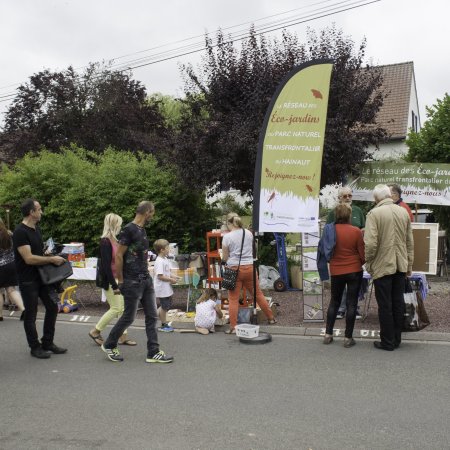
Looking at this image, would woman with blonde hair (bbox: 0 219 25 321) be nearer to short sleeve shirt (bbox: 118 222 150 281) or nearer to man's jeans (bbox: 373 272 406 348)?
short sleeve shirt (bbox: 118 222 150 281)

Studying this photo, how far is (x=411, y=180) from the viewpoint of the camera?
11953 mm

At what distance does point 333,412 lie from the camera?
15.4 feet

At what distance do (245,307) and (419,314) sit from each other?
7.82 ft

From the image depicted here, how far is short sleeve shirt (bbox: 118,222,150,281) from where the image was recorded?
20.3 feet

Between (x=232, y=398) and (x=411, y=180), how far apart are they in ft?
27.1

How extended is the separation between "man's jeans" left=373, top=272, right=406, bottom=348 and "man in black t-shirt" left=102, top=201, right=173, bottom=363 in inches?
98.8

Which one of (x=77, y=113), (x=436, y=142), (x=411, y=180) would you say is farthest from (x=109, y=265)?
(x=77, y=113)

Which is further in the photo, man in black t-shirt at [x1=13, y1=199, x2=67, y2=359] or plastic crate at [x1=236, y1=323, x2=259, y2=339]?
plastic crate at [x1=236, y1=323, x2=259, y2=339]

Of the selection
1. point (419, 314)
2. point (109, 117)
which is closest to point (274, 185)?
point (419, 314)

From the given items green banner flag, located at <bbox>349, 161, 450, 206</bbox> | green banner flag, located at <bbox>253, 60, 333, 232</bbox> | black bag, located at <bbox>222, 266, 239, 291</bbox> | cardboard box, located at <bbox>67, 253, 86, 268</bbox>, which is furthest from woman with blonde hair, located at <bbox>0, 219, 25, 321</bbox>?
green banner flag, located at <bbox>349, 161, 450, 206</bbox>

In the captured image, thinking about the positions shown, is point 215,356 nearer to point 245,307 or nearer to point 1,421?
point 245,307

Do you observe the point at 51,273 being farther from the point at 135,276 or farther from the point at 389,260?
the point at 389,260

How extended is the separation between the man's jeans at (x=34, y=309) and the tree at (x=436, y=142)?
895cm

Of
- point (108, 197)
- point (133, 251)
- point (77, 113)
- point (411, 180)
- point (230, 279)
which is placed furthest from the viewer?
point (77, 113)
